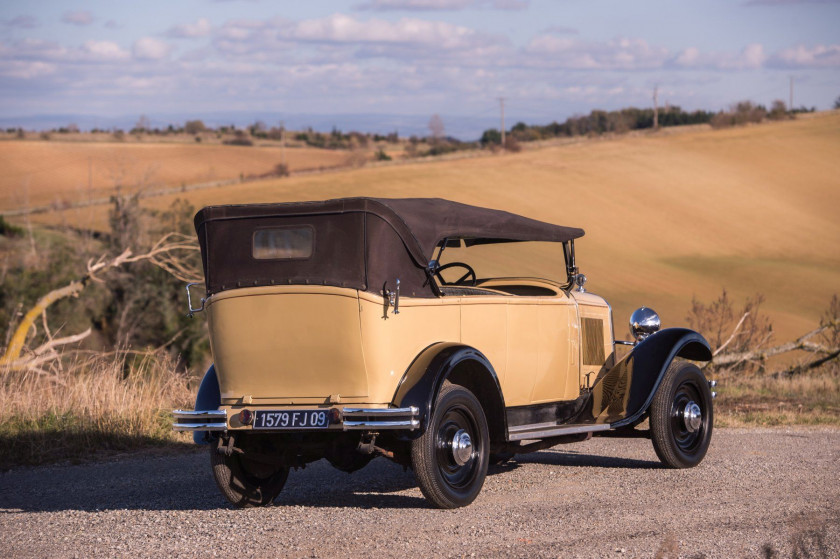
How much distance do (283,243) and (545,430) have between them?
8.04 ft

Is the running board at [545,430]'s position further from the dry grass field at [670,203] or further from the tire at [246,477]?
the dry grass field at [670,203]

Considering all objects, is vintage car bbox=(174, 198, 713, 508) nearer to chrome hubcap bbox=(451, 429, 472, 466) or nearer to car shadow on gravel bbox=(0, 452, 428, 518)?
chrome hubcap bbox=(451, 429, 472, 466)

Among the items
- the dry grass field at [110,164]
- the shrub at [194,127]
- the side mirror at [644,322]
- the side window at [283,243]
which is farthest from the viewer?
the shrub at [194,127]

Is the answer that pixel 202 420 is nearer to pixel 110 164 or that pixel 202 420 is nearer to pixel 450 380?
pixel 450 380

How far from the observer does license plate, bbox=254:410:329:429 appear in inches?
243

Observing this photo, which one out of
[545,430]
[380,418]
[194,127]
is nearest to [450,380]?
[380,418]

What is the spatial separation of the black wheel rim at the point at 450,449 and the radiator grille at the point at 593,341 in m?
2.09

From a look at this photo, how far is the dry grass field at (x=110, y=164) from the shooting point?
58797 mm

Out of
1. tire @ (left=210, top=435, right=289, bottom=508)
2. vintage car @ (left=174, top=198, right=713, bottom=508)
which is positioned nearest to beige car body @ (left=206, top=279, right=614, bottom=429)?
vintage car @ (left=174, top=198, right=713, bottom=508)

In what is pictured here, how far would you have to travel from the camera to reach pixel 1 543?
5836 millimetres

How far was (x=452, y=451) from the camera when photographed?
651cm

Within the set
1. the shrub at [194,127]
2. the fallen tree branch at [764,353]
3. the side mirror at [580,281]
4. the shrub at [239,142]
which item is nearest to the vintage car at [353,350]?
the side mirror at [580,281]

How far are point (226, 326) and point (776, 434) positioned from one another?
20.9ft

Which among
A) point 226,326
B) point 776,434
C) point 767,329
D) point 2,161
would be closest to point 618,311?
point 767,329
